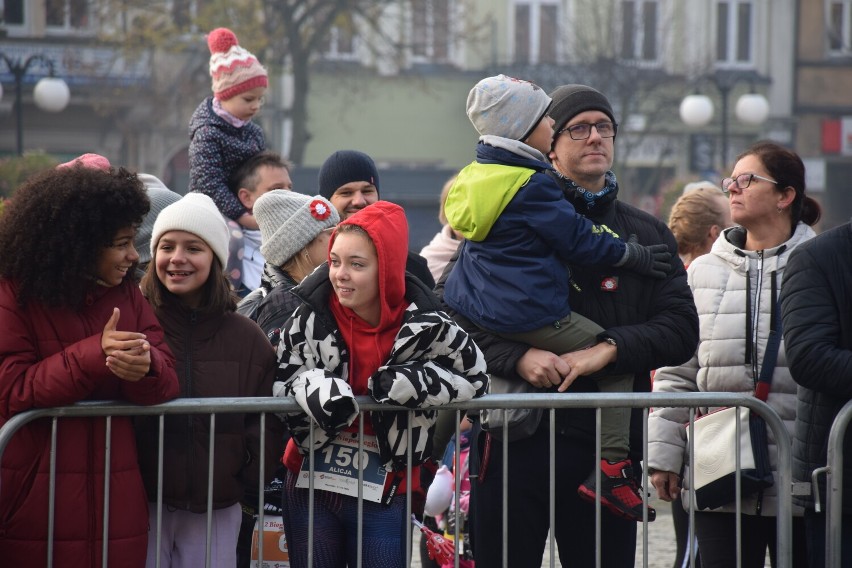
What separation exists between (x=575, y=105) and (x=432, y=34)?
2837cm

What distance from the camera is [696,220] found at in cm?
625

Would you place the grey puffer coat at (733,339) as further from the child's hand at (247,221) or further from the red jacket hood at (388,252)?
the child's hand at (247,221)

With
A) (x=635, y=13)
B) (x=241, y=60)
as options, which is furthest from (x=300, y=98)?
(x=241, y=60)

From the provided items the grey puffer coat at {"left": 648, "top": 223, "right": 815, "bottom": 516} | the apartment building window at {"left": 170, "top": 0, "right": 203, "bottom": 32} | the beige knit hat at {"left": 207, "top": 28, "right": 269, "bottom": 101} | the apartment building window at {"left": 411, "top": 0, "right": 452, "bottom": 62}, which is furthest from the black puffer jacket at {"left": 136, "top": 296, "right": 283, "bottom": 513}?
the apartment building window at {"left": 411, "top": 0, "right": 452, "bottom": 62}

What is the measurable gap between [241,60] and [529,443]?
107 inches

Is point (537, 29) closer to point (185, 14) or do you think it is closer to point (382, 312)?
point (185, 14)

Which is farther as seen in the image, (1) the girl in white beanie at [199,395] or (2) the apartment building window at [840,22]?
(2) the apartment building window at [840,22]

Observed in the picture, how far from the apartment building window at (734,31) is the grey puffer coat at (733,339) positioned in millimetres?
31917

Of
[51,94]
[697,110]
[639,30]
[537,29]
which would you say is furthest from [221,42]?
[537,29]

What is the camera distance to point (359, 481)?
4.05 m

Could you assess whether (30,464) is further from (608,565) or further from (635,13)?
(635,13)

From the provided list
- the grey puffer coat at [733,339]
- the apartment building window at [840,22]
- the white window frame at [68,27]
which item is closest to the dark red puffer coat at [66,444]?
the grey puffer coat at [733,339]

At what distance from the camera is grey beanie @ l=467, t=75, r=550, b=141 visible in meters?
4.30

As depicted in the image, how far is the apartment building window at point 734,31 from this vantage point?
117 feet
